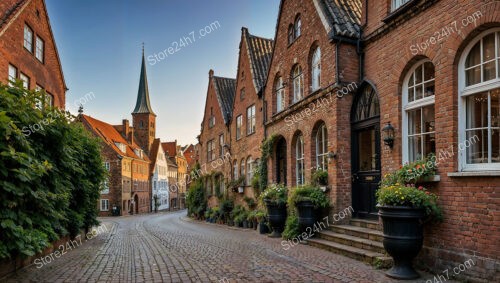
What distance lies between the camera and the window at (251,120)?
856 inches

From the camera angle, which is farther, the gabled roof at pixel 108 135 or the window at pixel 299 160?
the gabled roof at pixel 108 135

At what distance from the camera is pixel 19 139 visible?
6.68 metres

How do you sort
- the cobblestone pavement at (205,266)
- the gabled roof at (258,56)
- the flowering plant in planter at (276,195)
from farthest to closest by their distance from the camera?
1. the gabled roof at (258,56)
2. the flowering plant in planter at (276,195)
3. the cobblestone pavement at (205,266)

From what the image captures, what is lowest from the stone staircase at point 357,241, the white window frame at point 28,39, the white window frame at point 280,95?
the stone staircase at point 357,241

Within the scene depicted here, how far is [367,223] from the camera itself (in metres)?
10.6

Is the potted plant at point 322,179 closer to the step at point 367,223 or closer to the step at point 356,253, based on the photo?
the step at point 367,223

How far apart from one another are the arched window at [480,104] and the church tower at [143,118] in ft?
207

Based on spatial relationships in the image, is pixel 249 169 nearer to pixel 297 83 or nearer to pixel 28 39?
pixel 297 83

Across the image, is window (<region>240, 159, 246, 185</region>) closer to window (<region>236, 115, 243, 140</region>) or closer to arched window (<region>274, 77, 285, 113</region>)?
window (<region>236, 115, 243, 140</region>)

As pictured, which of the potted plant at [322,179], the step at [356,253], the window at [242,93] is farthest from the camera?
the window at [242,93]

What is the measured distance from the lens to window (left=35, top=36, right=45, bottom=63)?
2038 centimetres

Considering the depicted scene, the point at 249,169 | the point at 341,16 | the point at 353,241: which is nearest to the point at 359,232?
the point at 353,241

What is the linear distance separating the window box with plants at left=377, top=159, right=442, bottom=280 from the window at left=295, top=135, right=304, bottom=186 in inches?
300

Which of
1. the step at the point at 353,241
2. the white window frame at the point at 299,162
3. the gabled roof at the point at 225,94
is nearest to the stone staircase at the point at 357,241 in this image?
the step at the point at 353,241
